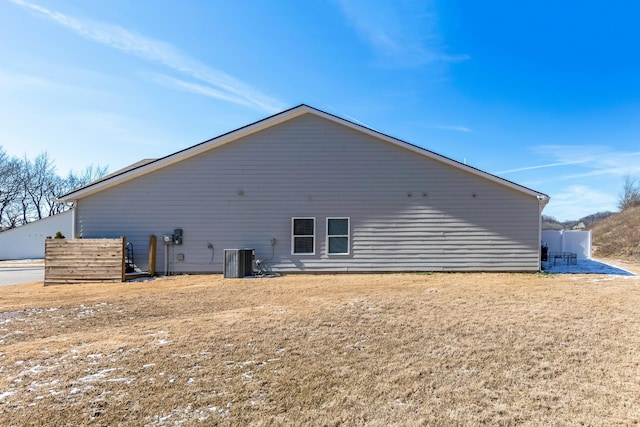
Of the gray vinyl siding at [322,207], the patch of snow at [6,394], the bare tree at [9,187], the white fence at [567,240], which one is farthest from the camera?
the bare tree at [9,187]

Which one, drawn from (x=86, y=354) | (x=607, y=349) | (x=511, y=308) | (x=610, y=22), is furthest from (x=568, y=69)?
(x=86, y=354)

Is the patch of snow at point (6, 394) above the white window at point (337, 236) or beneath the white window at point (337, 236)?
beneath

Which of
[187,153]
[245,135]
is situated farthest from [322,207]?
[187,153]

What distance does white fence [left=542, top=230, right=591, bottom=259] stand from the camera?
1470 cm

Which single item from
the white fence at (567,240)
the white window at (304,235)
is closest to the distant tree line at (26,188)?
the white window at (304,235)

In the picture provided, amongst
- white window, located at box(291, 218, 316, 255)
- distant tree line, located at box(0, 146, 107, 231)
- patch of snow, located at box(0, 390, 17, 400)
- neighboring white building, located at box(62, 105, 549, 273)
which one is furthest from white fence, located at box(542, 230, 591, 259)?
distant tree line, located at box(0, 146, 107, 231)

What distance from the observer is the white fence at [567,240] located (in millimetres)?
14703

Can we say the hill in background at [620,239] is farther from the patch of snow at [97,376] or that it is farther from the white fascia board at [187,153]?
the patch of snow at [97,376]

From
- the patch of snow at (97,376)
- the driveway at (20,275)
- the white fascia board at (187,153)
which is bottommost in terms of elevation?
the driveway at (20,275)

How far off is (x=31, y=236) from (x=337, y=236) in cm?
2417

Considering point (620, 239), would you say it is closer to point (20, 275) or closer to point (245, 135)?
point (245, 135)

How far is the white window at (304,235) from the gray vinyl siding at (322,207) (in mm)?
174

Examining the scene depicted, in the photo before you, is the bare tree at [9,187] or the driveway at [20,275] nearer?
the driveway at [20,275]

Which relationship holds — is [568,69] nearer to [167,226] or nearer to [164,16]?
[164,16]
